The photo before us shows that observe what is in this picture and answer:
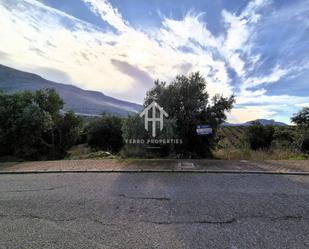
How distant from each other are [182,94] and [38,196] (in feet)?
25.5

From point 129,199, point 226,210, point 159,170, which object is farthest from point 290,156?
point 129,199

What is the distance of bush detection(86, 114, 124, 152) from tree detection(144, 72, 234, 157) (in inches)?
324

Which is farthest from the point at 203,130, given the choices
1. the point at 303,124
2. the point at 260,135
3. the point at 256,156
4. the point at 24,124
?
the point at 260,135

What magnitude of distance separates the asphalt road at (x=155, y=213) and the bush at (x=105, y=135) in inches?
477

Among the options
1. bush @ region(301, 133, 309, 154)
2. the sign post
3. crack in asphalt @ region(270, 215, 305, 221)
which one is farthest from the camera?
bush @ region(301, 133, 309, 154)

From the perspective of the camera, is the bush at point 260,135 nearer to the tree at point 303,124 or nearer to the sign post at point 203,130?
the tree at point 303,124

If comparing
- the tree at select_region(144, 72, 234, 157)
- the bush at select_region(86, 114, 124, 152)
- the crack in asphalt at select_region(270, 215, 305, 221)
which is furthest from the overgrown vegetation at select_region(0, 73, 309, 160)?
the crack in asphalt at select_region(270, 215, 305, 221)

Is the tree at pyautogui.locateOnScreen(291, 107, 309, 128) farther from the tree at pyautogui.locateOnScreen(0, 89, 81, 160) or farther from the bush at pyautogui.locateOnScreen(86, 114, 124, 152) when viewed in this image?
the tree at pyautogui.locateOnScreen(0, 89, 81, 160)

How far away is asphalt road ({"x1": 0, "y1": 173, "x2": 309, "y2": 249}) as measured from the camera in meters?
3.03

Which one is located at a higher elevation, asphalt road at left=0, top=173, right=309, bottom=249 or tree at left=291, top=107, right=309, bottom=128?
tree at left=291, top=107, right=309, bottom=128

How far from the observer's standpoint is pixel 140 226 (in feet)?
11.2

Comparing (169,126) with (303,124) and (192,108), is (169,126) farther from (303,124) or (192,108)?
(303,124)

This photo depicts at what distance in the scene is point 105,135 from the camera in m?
18.5

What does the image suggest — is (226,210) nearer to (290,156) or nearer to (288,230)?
(288,230)
